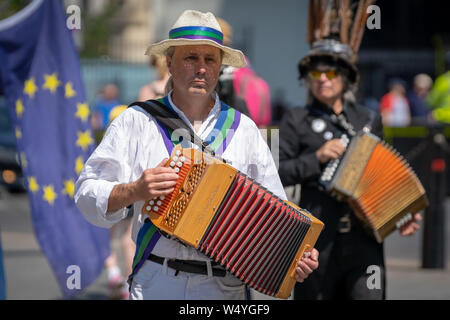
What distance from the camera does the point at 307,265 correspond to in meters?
3.78

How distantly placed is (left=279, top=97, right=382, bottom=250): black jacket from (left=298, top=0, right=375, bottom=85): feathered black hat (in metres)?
0.26

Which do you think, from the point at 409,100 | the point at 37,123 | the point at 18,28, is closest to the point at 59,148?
the point at 37,123

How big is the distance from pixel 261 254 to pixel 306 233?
8.6 inches

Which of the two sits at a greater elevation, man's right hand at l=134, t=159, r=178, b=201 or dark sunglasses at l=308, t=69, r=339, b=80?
dark sunglasses at l=308, t=69, r=339, b=80

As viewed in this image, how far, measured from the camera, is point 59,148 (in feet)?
23.2

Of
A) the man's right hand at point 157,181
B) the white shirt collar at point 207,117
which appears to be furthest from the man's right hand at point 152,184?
the white shirt collar at point 207,117

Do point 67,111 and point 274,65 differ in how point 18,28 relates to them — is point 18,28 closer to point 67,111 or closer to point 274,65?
point 67,111

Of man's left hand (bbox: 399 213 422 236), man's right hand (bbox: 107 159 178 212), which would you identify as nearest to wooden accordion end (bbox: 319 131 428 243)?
man's left hand (bbox: 399 213 422 236)

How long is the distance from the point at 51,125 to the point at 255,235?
3.62 meters

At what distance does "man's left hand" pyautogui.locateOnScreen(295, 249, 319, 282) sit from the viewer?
3.77m

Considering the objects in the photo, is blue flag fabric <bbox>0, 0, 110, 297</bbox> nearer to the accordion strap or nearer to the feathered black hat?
the feathered black hat

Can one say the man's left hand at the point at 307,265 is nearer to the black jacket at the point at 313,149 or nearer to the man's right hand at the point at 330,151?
the black jacket at the point at 313,149

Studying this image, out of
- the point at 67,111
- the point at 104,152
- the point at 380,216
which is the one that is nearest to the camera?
the point at 104,152
